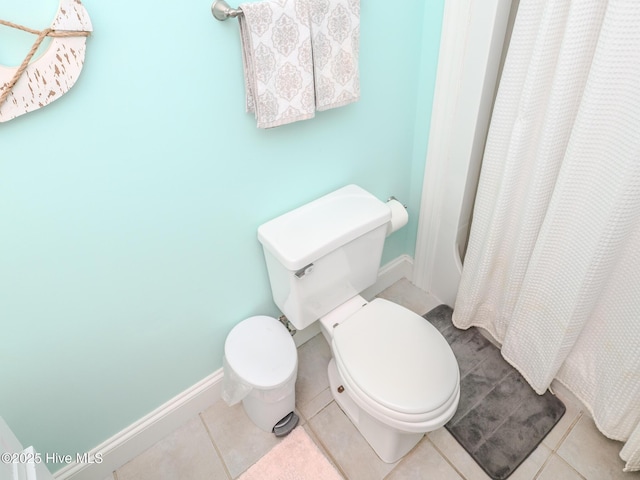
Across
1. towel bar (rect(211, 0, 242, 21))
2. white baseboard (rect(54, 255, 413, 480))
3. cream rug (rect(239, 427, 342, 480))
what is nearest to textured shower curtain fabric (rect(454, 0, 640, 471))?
towel bar (rect(211, 0, 242, 21))

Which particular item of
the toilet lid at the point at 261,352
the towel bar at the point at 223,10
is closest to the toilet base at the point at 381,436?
the toilet lid at the point at 261,352

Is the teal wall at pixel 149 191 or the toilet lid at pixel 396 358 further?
the toilet lid at pixel 396 358

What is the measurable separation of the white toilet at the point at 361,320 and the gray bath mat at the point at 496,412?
23 cm

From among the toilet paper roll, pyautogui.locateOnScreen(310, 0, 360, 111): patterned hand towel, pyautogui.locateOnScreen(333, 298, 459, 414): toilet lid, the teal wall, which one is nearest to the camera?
the teal wall

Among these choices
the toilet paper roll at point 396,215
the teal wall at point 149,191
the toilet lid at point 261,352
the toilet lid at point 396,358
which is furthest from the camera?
the toilet paper roll at point 396,215

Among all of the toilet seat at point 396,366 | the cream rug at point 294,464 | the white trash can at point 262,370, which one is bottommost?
the cream rug at point 294,464

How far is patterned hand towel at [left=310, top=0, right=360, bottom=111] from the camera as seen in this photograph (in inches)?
38.5

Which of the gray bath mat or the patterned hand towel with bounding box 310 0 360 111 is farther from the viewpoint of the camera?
the gray bath mat

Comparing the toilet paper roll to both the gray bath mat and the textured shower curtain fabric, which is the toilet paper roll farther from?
the gray bath mat

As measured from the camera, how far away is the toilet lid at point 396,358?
3.56 ft

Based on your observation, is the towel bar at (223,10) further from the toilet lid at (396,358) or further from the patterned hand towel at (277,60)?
the toilet lid at (396,358)

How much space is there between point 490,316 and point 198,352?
1.16 m

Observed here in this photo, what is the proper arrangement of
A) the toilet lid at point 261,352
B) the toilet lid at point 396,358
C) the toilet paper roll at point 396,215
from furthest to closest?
the toilet paper roll at point 396,215 < the toilet lid at point 261,352 < the toilet lid at point 396,358

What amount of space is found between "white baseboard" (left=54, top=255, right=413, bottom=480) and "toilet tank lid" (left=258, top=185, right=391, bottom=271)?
62 centimetres
